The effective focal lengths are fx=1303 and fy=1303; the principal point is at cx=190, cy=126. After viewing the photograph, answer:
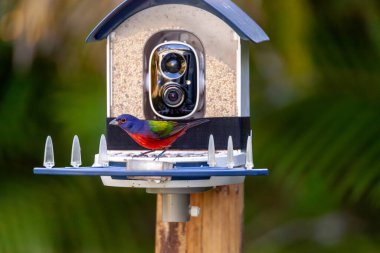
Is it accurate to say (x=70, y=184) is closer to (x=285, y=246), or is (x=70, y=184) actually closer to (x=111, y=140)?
(x=285, y=246)

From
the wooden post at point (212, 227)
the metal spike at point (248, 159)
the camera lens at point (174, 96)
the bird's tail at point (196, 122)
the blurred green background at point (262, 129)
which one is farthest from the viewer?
the blurred green background at point (262, 129)

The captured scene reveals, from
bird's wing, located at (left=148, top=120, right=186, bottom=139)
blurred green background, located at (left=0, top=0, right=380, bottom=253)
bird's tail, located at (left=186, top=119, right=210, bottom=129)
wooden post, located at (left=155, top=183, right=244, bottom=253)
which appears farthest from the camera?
blurred green background, located at (left=0, top=0, right=380, bottom=253)

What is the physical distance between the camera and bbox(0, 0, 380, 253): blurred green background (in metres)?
8.42

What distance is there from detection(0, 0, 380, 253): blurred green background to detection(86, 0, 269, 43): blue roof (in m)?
2.02

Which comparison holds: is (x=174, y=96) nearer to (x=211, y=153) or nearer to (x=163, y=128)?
(x=163, y=128)

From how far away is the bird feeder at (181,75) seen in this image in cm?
590

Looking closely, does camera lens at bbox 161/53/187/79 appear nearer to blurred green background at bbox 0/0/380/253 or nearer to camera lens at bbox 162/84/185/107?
camera lens at bbox 162/84/185/107

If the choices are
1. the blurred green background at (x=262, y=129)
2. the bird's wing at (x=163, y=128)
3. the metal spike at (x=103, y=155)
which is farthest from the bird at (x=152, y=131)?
the blurred green background at (x=262, y=129)

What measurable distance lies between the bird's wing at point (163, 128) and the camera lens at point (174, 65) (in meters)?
0.34

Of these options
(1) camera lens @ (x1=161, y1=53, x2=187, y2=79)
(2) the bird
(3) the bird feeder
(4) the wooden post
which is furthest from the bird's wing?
(4) the wooden post

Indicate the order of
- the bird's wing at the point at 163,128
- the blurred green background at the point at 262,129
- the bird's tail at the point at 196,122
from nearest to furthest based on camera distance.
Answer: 1. the bird's wing at the point at 163,128
2. the bird's tail at the point at 196,122
3. the blurred green background at the point at 262,129

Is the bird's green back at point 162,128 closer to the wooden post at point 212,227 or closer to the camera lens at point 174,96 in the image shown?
the camera lens at point 174,96

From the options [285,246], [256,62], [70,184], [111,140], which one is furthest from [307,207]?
[111,140]

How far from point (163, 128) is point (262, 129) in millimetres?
2897
